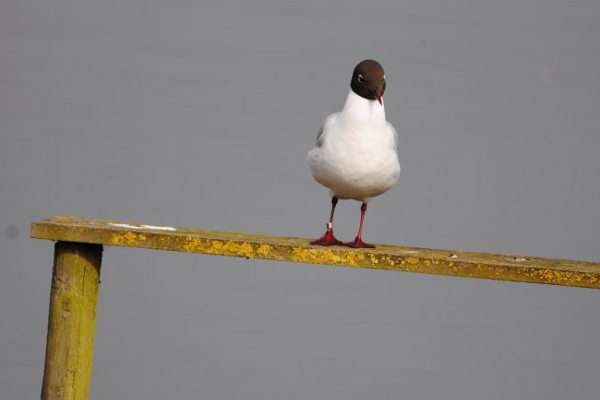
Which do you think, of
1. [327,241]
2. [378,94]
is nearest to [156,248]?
[327,241]

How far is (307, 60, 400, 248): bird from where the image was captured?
6152mm

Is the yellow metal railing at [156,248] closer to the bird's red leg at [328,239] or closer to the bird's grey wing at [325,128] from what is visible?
the bird's red leg at [328,239]

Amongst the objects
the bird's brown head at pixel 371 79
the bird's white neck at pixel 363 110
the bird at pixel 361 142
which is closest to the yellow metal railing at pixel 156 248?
the bird at pixel 361 142

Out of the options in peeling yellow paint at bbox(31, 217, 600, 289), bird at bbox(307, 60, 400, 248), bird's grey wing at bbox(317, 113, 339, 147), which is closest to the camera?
peeling yellow paint at bbox(31, 217, 600, 289)

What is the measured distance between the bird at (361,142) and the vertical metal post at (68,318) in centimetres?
113

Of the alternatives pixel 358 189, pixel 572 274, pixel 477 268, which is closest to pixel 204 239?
pixel 358 189

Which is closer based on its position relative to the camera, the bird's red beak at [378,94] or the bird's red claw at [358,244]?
the bird's red beak at [378,94]

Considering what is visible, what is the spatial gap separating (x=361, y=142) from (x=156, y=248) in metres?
1.03

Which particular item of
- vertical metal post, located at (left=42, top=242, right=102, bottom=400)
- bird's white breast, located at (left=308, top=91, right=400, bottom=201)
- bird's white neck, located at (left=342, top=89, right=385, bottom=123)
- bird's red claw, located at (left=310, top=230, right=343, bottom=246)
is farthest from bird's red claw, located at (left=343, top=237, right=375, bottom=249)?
vertical metal post, located at (left=42, top=242, right=102, bottom=400)

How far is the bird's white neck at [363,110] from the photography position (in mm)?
6164

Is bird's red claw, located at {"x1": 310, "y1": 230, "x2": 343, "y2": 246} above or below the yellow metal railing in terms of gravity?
above

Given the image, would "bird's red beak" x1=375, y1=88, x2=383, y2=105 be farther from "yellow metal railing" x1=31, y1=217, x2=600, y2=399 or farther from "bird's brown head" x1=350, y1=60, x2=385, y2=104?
"yellow metal railing" x1=31, y1=217, x2=600, y2=399

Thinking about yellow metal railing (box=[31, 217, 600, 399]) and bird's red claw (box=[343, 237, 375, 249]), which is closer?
yellow metal railing (box=[31, 217, 600, 399])

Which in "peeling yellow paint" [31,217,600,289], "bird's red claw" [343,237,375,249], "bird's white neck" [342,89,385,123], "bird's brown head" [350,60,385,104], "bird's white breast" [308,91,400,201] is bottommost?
"peeling yellow paint" [31,217,600,289]
